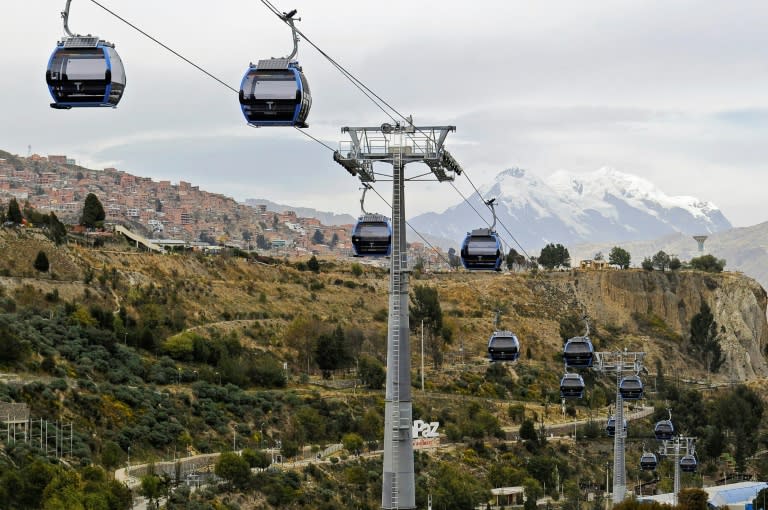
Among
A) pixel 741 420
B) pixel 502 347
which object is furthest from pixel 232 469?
pixel 741 420

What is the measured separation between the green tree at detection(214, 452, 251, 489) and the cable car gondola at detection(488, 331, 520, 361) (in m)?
18.5

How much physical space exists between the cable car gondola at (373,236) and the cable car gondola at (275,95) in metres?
7.36

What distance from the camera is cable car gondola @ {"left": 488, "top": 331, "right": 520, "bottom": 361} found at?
44.2m

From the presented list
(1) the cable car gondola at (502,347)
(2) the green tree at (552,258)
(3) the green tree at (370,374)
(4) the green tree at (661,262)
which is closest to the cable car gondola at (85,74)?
(1) the cable car gondola at (502,347)

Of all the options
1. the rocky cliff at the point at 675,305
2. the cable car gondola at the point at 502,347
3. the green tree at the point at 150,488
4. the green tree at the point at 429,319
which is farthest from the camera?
the rocky cliff at the point at 675,305

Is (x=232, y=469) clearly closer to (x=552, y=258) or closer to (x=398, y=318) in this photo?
(x=398, y=318)

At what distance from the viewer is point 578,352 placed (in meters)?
55.2

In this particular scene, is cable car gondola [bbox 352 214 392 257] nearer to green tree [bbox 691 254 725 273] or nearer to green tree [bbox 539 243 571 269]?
green tree [bbox 539 243 571 269]

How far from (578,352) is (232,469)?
1528cm

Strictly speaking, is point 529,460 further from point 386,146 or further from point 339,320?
point 386,146

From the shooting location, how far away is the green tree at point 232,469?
195 feet

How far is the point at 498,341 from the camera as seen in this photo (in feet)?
146

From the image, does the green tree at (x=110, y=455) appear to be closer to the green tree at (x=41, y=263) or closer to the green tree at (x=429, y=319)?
the green tree at (x=41, y=263)

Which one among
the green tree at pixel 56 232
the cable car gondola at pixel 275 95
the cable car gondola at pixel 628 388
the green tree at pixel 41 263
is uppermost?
the green tree at pixel 56 232
